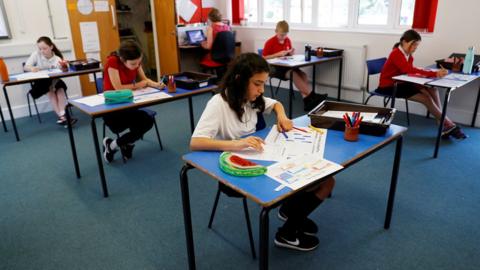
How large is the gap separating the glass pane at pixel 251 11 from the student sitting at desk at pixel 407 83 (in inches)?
120

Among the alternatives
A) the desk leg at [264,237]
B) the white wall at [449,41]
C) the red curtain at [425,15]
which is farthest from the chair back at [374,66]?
the desk leg at [264,237]

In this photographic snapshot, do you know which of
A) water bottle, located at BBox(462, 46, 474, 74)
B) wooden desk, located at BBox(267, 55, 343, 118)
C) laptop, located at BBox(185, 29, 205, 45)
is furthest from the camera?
laptop, located at BBox(185, 29, 205, 45)

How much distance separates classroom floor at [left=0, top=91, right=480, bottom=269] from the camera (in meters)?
2.03

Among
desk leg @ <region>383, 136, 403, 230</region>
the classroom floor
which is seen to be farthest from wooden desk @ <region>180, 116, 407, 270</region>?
the classroom floor

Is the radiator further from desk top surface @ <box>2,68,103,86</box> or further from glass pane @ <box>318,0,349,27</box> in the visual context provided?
desk top surface @ <box>2,68,103,86</box>

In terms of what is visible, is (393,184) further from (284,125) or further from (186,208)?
(186,208)

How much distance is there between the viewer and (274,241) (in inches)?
83.6

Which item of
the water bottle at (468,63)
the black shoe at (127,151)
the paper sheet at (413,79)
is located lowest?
the black shoe at (127,151)

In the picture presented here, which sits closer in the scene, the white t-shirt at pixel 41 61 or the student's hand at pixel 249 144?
the student's hand at pixel 249 144

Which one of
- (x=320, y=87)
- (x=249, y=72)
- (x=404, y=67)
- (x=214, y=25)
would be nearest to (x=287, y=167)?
(x=249, y=72)

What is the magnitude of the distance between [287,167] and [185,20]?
5.29 meters

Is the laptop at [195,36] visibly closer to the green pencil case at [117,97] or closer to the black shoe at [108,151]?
the black shoe at [108,151]

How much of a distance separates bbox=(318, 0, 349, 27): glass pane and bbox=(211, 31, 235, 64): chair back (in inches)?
52.9

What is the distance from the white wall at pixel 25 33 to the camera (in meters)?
4.53
